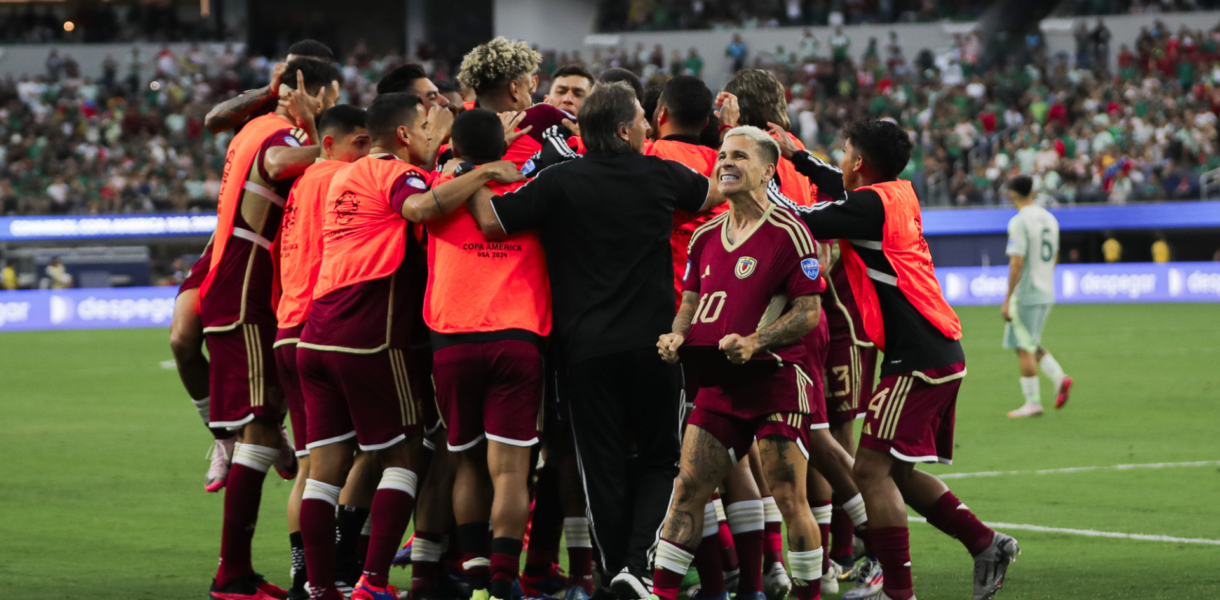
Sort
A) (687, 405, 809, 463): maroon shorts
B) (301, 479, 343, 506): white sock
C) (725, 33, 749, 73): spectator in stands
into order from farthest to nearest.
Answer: (725, 33, 749, 73): spectator in stands < (301, 479, 343, 506): white sock < (687, 405, 809, 463): maroon shorts

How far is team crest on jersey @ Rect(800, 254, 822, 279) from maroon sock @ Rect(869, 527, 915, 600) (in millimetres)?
1200

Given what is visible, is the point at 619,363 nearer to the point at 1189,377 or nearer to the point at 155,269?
the point at 1189,377

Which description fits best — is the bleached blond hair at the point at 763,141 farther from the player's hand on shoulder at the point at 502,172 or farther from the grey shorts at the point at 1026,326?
the grey shorts at the point at 1026,326

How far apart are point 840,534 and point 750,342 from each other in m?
2.16

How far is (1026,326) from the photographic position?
14039mm

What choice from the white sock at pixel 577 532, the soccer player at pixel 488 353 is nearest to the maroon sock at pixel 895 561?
the white sock at pixel 577 532

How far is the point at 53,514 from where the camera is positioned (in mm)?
9219

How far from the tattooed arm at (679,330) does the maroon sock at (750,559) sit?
1020mm

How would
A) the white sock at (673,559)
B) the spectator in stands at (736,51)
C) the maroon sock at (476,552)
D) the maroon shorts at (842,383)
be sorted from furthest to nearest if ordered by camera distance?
the spectator in stands at (736,51) → the maroon shorts at (842,383) → the maroon sock at (476,552) → the white sock at (673,559)

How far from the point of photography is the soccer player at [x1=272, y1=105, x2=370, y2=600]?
253 inches

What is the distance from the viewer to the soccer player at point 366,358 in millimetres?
5988

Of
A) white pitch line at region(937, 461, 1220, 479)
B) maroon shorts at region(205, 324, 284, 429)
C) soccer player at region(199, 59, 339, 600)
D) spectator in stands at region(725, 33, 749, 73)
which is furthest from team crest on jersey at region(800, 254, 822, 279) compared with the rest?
spectator in stands at region(725, 33, 749, 73)

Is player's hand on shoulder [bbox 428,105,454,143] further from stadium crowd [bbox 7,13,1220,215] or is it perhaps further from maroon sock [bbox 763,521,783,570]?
stadium crowd [bbox 7,13,1220,215]

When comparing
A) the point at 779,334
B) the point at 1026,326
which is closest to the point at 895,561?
the point at 779,334
